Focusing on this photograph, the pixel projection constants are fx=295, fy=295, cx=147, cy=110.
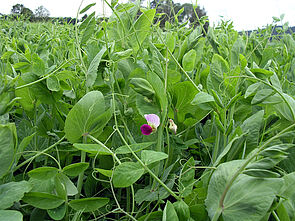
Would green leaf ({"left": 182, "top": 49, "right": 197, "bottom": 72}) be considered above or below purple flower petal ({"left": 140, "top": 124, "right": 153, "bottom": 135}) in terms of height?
above

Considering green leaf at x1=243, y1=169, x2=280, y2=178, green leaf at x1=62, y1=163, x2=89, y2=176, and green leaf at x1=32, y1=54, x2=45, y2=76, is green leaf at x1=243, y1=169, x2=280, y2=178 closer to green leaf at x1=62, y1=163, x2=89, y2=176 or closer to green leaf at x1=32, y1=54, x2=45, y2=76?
green leaf at x1=62, y1=163, x2=89, y2=176

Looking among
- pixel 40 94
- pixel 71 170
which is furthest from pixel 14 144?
pixel 40 94

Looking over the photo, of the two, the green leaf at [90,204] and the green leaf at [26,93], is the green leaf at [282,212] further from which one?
the green leaf at [26,93]

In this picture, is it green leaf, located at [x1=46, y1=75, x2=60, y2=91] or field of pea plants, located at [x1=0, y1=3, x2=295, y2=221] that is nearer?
field of pea plants, located at [x1=0, y1=3, x2=295, y2=221]

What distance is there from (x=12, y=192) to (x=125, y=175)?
134mm

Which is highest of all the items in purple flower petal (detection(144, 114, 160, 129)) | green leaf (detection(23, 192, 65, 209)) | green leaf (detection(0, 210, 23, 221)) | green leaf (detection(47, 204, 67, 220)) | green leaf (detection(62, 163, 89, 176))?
purple flower petal (detection(144, 114, 160, 129))

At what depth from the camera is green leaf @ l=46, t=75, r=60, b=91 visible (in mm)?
507

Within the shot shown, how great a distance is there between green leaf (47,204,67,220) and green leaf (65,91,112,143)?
97mm

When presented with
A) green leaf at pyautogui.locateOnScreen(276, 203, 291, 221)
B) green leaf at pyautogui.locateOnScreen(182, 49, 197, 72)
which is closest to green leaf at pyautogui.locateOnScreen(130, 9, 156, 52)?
green leaf at pyautogui.locateOnScreen(182, 49, 197, 72)

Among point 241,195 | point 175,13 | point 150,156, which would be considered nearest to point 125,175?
point 150,156

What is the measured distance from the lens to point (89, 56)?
550 mm

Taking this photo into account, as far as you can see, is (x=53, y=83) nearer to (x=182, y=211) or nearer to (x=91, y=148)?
(x=91, y=148)

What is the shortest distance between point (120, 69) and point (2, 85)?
228 millimetres

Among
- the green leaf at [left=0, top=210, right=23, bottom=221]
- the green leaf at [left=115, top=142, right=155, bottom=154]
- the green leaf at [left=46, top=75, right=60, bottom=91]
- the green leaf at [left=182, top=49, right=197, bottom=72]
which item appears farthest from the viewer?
the green leaf at [left=182, top=49, right=197, bottom=72]
